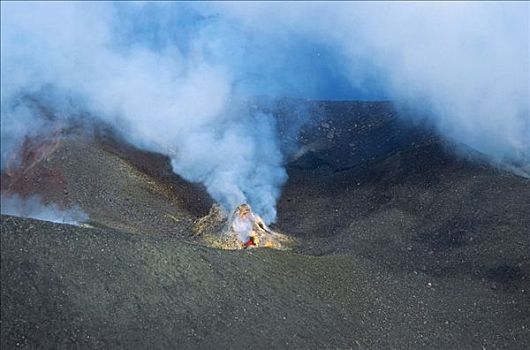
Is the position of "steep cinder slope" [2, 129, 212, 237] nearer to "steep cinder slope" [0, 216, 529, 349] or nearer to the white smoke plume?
the white smoke plume

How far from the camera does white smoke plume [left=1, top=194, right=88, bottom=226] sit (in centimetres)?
1184

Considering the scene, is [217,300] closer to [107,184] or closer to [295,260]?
[295,260]

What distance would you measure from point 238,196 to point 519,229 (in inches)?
232

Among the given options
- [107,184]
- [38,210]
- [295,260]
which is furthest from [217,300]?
[107,184]

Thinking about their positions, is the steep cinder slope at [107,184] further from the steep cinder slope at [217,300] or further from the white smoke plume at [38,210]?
the steep cinder slope at [217,300]

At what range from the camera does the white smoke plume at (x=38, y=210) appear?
38.8ft

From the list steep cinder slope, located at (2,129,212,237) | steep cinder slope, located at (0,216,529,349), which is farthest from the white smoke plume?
steep cinder slope, located at (0,216,529,349)

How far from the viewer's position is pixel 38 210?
1216 centimetres

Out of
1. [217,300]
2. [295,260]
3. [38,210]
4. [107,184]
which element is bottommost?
[217,300]

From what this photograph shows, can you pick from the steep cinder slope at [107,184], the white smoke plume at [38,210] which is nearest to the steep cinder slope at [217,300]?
the steep cinder slope at [107,184]

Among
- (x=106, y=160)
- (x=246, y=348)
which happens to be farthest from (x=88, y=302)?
(x=106, y=160)

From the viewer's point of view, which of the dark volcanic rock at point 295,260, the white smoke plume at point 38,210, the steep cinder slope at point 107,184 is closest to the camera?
the dark volcanic rock at point 295,260

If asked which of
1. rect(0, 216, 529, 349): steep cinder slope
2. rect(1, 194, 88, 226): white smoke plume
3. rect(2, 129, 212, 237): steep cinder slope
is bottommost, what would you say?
rect(0, 216, 529, 349): steep cinder slope

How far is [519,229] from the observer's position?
38.4ft
